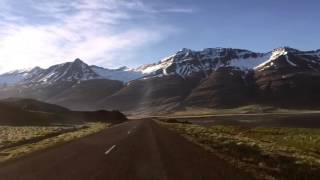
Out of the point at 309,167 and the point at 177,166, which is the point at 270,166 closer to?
the point at 309,167

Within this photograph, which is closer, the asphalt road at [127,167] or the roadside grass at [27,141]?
the asphalt road at [127,167]

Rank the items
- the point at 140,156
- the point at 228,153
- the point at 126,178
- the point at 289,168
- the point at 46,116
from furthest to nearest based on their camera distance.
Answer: the point at 46,116, the point at 228,153, the point at 140,156, the point at 289,168, the point at 126,178

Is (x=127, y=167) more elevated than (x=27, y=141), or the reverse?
(x=27, y=141)

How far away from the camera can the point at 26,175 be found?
695 inches

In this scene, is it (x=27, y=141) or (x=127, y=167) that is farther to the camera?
(x=27, y=141)

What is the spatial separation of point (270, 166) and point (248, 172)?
7.75 feet

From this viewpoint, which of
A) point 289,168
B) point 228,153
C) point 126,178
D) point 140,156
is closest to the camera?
point 126,178

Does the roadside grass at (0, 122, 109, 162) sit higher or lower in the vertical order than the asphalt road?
higher

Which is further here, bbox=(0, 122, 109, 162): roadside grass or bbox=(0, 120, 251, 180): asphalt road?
bbox=(0, 122, 109, 162): roadside grass

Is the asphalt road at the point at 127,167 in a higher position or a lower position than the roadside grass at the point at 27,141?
lower

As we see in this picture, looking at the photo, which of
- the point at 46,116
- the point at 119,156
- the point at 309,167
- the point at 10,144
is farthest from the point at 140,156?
the point at 46,116

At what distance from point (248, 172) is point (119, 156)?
8.09m

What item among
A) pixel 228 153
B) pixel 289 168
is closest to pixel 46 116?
pixel 228 153

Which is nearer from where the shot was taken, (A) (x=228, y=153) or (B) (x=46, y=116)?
(A) (x=228, y=153)
